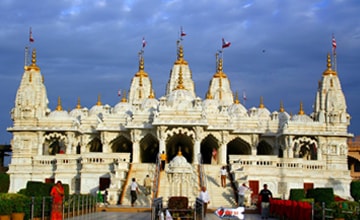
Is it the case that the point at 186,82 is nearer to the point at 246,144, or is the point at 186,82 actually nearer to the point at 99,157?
the point at 246,144

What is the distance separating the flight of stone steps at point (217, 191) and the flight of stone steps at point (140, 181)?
10.5 feet

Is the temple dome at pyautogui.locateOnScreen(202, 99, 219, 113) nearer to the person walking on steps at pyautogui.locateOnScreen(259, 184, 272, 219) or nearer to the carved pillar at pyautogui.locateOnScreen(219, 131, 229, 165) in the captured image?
the carved pillar at pyautogui.locateOnScreen(219, 131, 229, 165)

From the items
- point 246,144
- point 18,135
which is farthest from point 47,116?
point 246,144

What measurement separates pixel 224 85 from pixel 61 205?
36.8m

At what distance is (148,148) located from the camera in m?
48.5

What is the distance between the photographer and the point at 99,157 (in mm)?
37250

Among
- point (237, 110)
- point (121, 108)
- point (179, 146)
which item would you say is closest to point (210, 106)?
point (237, 110)

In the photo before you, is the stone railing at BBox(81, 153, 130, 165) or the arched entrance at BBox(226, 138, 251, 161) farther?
the arched entrance at BBox(226, 138, 251, 161)

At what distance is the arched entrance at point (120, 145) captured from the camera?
4553 cm

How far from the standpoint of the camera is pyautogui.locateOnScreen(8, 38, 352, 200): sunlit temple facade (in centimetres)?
3712

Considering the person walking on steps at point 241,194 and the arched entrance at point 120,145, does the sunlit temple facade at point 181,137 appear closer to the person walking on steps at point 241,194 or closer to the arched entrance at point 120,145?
the arched entrance at point 120,145

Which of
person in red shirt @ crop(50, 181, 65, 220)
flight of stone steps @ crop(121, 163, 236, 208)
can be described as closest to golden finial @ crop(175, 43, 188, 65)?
flight of stone steps @ crop(121, 163, 236, 208)

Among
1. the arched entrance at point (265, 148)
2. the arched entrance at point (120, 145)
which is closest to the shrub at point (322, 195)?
the arched entrance at point (265, 148)

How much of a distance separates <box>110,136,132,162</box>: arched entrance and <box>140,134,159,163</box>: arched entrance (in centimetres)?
141
